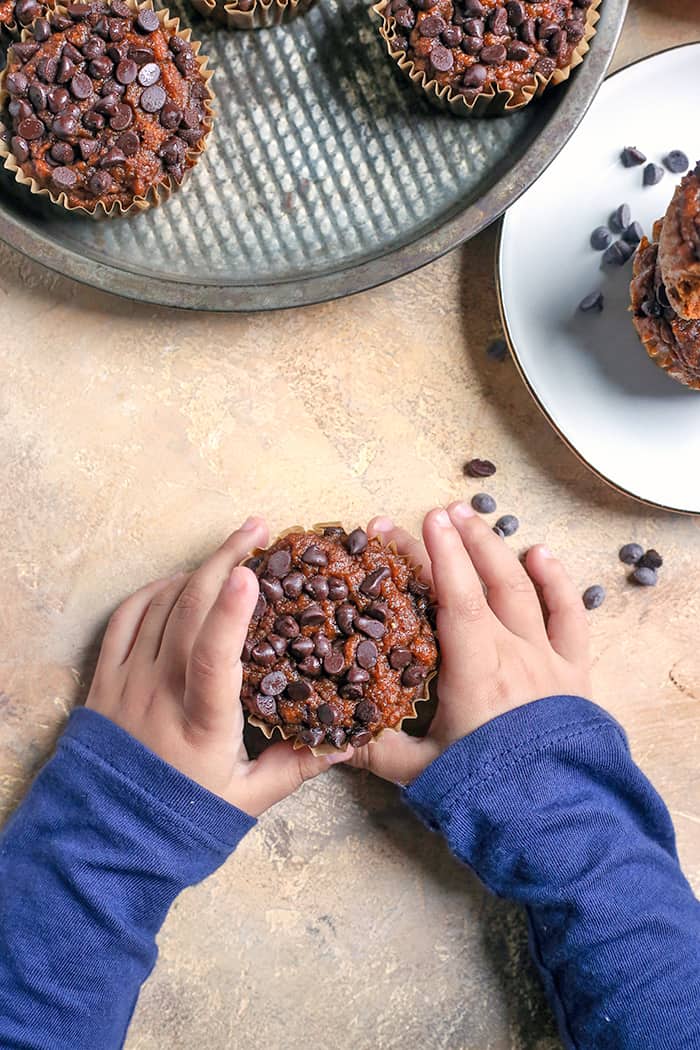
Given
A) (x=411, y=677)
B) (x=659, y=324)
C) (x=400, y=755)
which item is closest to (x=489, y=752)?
(x=400, y=755)

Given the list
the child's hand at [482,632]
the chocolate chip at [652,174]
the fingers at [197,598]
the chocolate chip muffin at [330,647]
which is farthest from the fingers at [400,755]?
the chocolate chip at [652,174]

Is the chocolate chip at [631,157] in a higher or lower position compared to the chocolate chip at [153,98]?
lower

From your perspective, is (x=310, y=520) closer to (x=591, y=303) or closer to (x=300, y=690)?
(x=300, y=690)

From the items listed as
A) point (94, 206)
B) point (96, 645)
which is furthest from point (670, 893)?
point (94, 206)

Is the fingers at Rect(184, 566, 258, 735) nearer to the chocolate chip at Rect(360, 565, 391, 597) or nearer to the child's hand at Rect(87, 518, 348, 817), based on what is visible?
the child's hand at Rect(87, 518, 348, 817)

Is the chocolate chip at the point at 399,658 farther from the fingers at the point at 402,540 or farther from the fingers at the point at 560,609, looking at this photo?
the fingers at the point at 560,609

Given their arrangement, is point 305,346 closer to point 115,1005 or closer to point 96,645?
point 96,645
